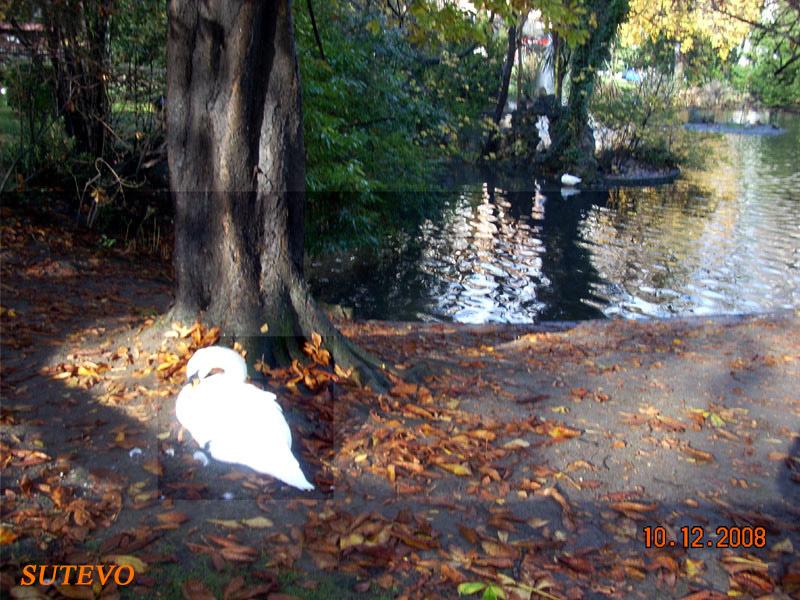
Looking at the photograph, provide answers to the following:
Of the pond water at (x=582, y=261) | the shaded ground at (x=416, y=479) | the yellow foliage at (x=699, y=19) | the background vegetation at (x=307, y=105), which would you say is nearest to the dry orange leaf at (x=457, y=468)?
the shaded ground at (x=416, y=479)

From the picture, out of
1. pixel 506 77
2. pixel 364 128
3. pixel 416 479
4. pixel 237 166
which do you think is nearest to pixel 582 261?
pixel 364 128

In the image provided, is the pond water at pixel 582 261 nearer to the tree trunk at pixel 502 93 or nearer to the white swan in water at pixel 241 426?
the tree trunk at pixel 502 93

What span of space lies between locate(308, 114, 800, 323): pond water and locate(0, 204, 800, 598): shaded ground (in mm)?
6713

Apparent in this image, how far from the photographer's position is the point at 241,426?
4750 mm

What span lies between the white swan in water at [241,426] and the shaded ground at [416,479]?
0.35ft

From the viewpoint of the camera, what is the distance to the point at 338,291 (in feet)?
50.3

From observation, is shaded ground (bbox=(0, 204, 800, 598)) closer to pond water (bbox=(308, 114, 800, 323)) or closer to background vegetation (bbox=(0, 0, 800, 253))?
background vegetation (bbox=(0, 0, 800, 253))

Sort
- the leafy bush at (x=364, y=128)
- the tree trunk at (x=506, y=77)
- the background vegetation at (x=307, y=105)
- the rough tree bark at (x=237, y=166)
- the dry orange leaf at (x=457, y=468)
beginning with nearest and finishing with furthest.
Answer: the dry orange leaf at (x=457, y=468)
the rough tree bark at (x=237, y=166)
the background vegetation at (x=307, y=105)
the leafy bush at (x=364, y=128)
the tree trunk at (x=506, y=77)

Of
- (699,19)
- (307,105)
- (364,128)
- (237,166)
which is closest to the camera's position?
(237,166)

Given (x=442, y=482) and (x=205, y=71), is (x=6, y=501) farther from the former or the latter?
(x=205, y=71)

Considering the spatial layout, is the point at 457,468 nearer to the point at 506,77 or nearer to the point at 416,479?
the point at 416,479

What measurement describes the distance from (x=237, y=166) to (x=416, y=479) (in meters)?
2.55

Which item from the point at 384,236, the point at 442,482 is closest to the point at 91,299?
the point at 442,482

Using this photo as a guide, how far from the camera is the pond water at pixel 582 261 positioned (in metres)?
14.4
